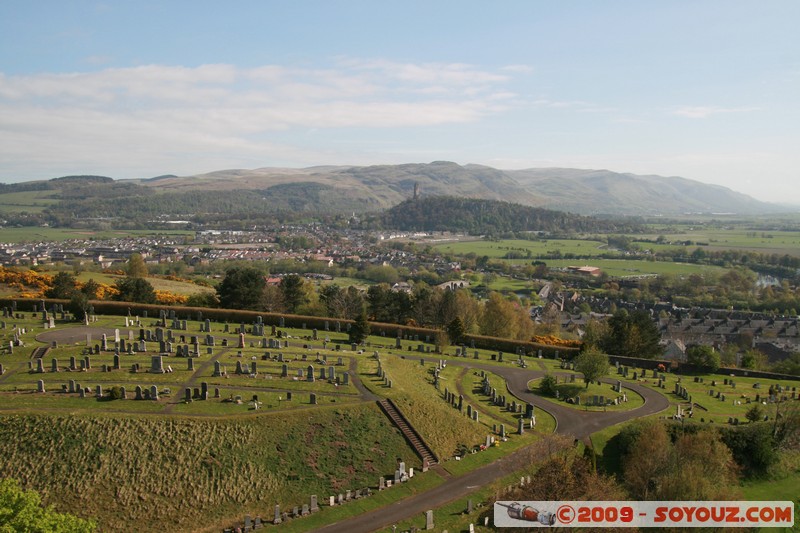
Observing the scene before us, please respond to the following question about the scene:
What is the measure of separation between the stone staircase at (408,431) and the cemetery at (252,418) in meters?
0.27

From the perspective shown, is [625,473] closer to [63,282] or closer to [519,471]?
[519,471]

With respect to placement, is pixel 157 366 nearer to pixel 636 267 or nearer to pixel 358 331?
pixel 358 331

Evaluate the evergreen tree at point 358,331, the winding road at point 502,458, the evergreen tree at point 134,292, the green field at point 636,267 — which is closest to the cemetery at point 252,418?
the winding road at point 502,458

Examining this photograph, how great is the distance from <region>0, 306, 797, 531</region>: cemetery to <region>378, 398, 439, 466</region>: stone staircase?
27cm

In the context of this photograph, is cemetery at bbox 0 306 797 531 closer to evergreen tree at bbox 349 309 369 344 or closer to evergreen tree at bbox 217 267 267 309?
evergreen tree at bbox 349 309 369 344

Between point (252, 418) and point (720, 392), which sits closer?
point (252, 418)

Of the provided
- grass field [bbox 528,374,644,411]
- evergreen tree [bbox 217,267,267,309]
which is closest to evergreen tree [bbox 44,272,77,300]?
evergreen tree [bbox 217,267,267,309]

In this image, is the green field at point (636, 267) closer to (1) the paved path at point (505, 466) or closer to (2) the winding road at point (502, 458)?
(2) the winding road at point (502, 458)

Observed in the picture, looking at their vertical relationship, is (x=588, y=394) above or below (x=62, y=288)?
below

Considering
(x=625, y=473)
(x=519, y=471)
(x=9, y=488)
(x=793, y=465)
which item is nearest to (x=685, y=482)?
(x=625, y=473)

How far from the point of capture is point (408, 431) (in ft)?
115

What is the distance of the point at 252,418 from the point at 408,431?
928cm

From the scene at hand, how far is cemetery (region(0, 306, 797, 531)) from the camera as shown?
27938mm

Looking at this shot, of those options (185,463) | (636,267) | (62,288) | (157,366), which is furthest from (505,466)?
(636,267)
